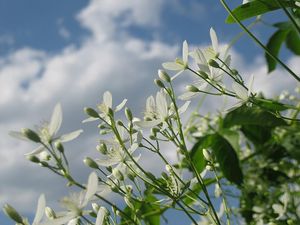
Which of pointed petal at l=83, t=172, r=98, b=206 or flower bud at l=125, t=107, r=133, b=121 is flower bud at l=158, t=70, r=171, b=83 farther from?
pointed petal at l=83, t=172, r=98, b=206

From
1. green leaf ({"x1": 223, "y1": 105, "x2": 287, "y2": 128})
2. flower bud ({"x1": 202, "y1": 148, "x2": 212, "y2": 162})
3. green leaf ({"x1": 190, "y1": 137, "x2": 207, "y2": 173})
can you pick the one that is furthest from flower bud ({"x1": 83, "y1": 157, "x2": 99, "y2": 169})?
green leaf ({"x1": 223, "y1": 105, "x2": 287, "y2": 128})

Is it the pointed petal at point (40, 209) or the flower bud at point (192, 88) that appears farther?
the flower bud at point (192, 88)

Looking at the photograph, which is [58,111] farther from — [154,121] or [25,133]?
[154,121]

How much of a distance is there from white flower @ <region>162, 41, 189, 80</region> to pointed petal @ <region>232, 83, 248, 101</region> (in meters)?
0.17

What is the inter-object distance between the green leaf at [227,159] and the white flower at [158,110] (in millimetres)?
502

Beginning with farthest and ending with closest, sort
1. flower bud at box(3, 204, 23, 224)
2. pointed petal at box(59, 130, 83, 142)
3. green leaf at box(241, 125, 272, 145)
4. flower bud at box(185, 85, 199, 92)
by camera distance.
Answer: green leaf at box(241, 125, 272, 145) < flower bud at box(185, 85, 199, 92) < pointed petal at box(59, 130, 83, 142) < flower bud at box(3, 204, 23, 224)

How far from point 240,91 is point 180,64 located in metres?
0.21

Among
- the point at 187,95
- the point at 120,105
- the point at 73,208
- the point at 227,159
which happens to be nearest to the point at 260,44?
the point at 187,95

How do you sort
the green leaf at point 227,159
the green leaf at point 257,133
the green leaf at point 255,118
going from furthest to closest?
the green leaf at point 257,133 < the green leaf at point 255,118 < the green leaf at point 227,159

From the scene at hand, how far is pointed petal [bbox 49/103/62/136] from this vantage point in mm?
1127

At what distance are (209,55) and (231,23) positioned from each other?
14cm

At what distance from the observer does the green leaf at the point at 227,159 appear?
1775mm

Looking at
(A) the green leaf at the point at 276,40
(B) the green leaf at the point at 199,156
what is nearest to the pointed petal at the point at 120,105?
(B) the green leaf at the point at 199,156

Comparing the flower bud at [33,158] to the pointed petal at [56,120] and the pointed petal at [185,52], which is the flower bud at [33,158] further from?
the pointed petal at [185,52]
